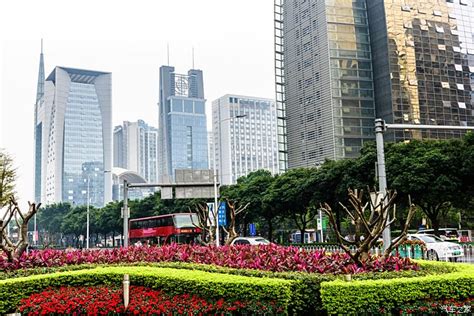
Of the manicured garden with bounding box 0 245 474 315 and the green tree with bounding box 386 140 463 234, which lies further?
the green tree with bounding box 386 140 463 234

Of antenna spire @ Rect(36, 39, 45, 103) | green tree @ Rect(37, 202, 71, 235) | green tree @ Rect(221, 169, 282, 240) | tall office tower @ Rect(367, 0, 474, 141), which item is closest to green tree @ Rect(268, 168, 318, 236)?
green tree @ Rect(221, 169, 282, 240)

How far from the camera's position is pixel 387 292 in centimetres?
788

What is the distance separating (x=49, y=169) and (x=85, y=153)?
449 inches

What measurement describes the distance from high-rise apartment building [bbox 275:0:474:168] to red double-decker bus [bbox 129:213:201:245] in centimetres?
1932

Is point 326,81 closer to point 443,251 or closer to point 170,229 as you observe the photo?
point 170,229

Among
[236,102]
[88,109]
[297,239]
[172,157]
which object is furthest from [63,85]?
[297,239]

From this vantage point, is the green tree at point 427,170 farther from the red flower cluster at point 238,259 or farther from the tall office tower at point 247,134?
the tall office tower at point 247,134

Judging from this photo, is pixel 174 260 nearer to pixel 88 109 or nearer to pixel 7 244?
pixel 7 244

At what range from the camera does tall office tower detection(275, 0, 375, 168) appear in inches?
2146

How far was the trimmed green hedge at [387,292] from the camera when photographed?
306 inches

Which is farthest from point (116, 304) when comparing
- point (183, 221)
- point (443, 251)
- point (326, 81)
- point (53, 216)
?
point (53, 216)

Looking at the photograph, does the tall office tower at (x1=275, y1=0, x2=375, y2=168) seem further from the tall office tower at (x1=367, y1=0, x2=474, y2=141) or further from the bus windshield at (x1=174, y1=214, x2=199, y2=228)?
the bus windshield at (x1=174, y1=214, x2=199, y2=228)

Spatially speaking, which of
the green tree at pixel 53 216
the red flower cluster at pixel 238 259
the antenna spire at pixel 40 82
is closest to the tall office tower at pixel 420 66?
the red flower cluster at pixel 238 259

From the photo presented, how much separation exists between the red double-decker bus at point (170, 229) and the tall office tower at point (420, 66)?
85.8 ft
